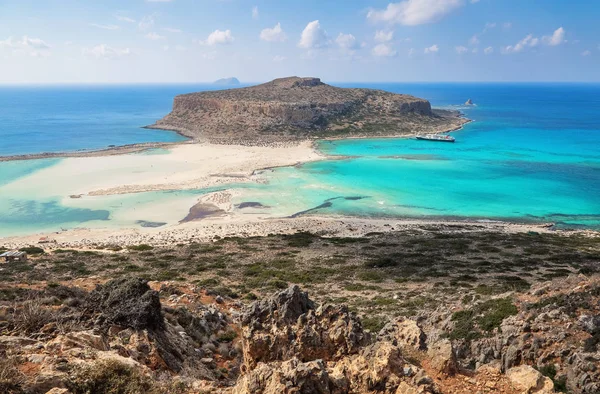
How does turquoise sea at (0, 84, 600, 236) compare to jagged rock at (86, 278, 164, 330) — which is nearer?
jagged rock at (86, 278, 164, 330)

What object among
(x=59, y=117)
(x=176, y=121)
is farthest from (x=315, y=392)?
(x=59, y=117)

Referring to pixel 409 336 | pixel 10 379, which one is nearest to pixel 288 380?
pixel 10 379

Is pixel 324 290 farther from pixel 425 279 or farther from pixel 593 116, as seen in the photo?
pixel 593 116

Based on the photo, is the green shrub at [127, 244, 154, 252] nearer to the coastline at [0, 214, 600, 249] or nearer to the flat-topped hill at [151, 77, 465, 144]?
the coastline at [0, 214, 600, 249]

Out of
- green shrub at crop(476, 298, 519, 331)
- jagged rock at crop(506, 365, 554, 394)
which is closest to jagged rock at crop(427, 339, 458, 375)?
jagged rock at crop(506, 365, 554, 394)

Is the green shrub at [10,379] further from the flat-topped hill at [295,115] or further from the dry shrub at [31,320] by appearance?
the flat-topped hill at [295,115]
